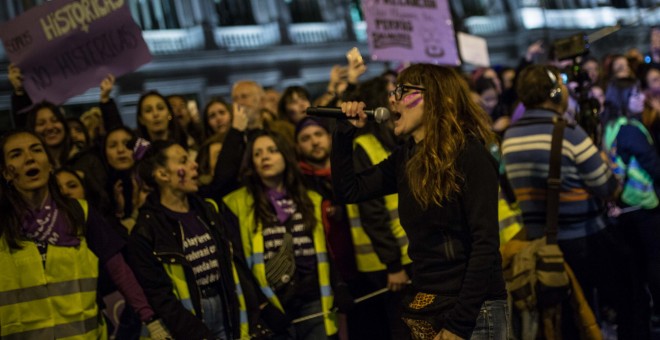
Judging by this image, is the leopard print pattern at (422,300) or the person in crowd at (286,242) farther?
the person in crowd at (286,242)

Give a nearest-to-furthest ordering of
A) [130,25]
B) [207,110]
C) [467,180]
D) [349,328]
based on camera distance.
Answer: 1. [467,180]
2. [349,328]
3. [130,25]
4. [207,110]

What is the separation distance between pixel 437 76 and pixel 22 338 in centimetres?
249

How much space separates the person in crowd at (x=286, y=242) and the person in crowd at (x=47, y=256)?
0.74 metres

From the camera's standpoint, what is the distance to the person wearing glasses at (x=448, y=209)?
3.50m

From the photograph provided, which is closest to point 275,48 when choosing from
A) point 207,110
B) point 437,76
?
point 207,110

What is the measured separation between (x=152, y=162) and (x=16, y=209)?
3.07 feet

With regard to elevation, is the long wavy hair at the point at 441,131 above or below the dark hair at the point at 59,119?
below

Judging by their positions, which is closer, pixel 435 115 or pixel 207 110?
pixel 435 115

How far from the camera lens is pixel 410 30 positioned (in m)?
8.02

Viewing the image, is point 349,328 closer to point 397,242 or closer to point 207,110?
point 397,242

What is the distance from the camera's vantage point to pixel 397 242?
5312 mm

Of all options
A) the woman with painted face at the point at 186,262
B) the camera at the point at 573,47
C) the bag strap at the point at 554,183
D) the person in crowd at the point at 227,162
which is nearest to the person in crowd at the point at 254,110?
the person in crowd at the point at 227,162

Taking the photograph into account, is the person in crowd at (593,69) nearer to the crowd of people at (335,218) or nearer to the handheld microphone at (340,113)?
the crowd of people at (335,218)

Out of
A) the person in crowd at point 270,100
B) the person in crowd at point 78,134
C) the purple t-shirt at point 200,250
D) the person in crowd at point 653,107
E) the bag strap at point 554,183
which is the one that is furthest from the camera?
the person in crowd at point 270,100
